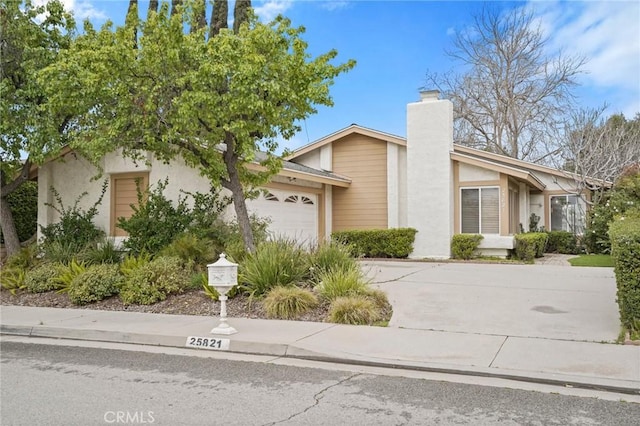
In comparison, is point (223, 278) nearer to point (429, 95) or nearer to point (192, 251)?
point (192, 251)

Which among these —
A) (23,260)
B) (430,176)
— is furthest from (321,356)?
(430,176)

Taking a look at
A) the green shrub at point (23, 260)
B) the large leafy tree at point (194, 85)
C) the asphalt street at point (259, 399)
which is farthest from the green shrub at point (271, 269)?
the green shrub at point (23, 260)

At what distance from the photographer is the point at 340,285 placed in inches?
385

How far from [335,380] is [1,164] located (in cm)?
1172

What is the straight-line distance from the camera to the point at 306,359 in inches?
273

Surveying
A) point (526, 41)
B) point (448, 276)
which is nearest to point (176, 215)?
point (448, 276)

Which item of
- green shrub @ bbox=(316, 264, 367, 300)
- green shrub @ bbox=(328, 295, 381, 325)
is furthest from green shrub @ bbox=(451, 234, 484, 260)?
green shrub @ bbox=(328, 295, 381, 325)

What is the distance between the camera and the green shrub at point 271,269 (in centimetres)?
1034

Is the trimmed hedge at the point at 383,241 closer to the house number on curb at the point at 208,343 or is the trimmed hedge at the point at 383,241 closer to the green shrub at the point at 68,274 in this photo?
the green shrub at the point at 68,274

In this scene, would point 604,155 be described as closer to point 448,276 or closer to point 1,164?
point 448,276

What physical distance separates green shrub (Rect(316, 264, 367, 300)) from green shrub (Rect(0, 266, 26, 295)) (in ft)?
25.1

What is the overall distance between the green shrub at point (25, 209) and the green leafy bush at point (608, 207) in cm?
1985

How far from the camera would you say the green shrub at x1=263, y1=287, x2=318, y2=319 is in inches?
365

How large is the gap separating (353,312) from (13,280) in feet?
29.3
